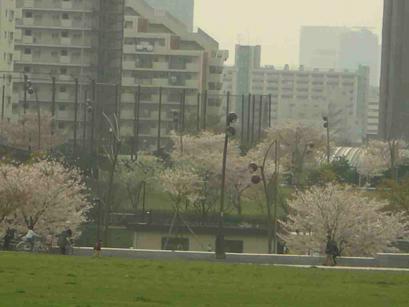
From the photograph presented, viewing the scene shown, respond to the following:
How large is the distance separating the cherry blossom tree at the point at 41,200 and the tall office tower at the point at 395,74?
72073 mm

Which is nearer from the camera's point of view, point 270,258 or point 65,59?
point 270,258

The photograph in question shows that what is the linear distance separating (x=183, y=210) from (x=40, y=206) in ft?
62.5

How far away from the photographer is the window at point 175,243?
2096 inches

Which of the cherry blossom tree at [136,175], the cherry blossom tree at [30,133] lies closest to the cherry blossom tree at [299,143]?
the cherry blossom tree at [30,133]

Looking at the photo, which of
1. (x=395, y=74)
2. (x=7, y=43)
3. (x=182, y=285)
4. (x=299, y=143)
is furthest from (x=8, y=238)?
(x=395, y=74)

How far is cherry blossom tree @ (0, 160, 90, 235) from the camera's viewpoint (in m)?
46.1

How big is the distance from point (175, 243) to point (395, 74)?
239ft

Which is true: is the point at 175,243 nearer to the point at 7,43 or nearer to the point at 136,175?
the point at 136,175

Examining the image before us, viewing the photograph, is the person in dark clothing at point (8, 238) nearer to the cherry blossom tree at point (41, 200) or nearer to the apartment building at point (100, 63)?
the cherry blossom tree at point (41, 200)

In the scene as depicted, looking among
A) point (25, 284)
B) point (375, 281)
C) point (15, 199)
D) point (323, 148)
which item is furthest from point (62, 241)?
point (323, 148)

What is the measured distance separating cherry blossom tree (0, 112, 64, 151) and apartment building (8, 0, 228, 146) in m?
9.44

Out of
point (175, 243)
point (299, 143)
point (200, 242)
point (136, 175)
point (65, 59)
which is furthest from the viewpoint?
point (65, 59)

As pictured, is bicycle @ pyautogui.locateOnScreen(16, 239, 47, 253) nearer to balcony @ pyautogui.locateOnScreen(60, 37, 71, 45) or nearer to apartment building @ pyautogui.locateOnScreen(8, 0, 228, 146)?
apartment building @ pyautogui.locateOnScreen(8, 0, 228, 146)

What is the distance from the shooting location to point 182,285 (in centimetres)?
2266
